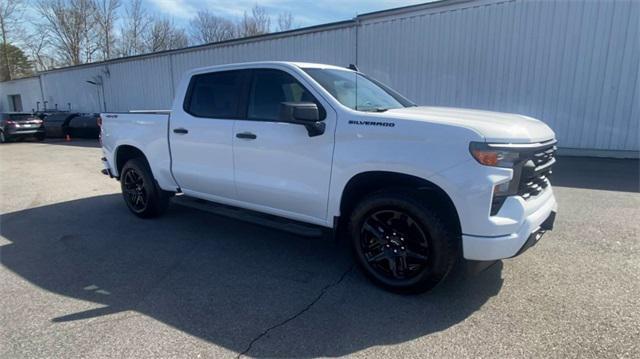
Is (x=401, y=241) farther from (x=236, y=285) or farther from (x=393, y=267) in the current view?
→ (x=236, y=285)

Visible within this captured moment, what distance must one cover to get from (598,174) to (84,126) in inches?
836

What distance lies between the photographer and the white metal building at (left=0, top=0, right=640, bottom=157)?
9914 millimetres

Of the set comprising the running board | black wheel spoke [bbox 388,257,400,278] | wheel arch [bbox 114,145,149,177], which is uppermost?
wheel arch [bbox 114,145,149,177]

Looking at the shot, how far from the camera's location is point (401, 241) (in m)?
3.25

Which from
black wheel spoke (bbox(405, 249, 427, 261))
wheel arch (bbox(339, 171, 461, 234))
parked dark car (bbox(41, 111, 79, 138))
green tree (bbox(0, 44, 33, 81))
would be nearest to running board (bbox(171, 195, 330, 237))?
wheel arch (bbox(339, 171, 461, 234))

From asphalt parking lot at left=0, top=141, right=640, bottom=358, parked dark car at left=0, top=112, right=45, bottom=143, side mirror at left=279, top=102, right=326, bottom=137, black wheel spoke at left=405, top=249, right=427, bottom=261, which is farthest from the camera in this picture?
parked dark car at left=0, top=112, right=45, bottom=143

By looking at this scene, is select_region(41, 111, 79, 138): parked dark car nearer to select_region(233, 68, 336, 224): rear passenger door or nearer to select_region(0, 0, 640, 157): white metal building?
select_region(0, 0, 640, 157): white metal building

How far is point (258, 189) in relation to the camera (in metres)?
4.03

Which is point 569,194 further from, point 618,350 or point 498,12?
point 498,12

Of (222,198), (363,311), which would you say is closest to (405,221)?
(363,311)

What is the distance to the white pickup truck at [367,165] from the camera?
2.85 metres

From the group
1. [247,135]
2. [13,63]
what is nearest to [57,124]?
[247,135]

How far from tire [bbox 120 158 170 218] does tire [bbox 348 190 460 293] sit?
317cm

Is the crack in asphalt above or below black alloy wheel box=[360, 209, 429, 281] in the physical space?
below
